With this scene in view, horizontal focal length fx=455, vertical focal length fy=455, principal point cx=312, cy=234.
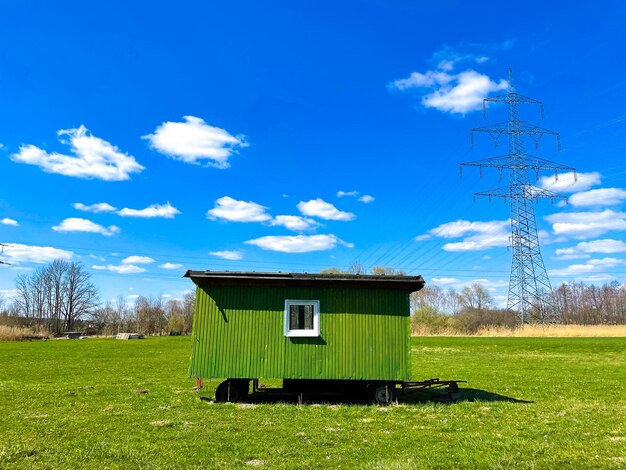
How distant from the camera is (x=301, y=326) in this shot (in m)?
14.3

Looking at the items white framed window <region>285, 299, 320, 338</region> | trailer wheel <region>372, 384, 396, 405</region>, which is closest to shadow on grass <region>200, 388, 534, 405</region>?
trailer wheel <region>372, 384, 396, 405</region>

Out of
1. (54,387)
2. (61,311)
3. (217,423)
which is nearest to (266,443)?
(217,423)

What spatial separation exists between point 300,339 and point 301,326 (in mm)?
407

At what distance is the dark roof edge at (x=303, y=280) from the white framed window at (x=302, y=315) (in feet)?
1.97

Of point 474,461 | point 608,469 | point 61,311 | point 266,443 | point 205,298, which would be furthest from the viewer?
point 61,311

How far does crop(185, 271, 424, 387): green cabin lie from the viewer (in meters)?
14.0

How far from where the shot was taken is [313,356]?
14070mm

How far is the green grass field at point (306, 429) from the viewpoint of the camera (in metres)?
8.09

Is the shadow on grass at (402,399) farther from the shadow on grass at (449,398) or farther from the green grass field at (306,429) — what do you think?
the green grass field at (306,429)

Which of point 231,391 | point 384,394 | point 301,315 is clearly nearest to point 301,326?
point 301,315

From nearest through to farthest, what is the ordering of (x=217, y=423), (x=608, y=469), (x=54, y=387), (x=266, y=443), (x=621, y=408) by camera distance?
(x=608, y=469), (x=266, y=443), (x=217, y=423), (x=621, y=408), (x=54, y=387)

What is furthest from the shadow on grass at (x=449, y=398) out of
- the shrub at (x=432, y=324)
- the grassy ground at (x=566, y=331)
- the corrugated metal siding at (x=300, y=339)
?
the shrub at (x=432, y=324)

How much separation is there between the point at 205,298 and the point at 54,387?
8.32 meters

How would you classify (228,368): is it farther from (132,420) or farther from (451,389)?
(451,389)
